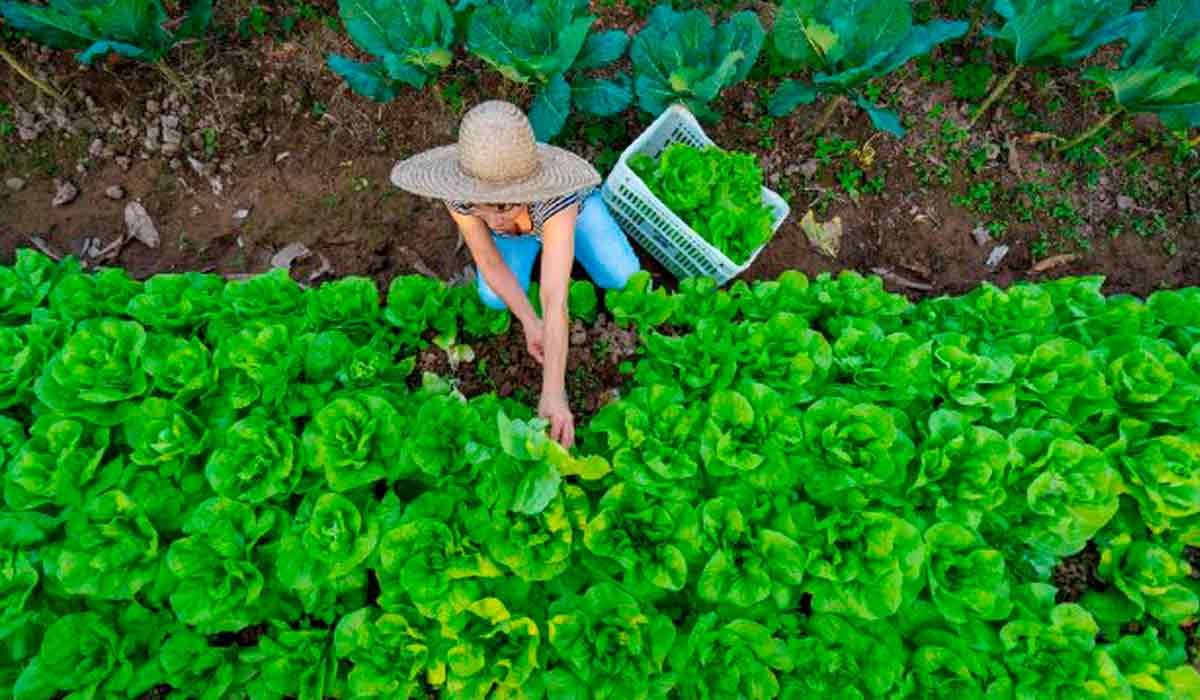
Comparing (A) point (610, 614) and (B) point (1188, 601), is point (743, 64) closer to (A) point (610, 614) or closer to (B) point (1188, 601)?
(A) point (610, 614)

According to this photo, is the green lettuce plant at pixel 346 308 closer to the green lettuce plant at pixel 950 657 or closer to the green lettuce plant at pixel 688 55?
the green lettuce plant at pixel 688 55

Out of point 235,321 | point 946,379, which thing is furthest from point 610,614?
point 235,321

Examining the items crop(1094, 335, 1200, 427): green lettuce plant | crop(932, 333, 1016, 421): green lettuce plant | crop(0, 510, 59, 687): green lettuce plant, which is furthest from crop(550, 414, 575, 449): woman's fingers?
crop(1094, 335, 1200, 427): green lettuce plant

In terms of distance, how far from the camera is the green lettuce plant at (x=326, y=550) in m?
2.11

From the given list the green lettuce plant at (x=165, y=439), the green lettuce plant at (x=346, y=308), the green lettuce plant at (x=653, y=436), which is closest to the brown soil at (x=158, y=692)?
the green lettuce plant at (x=165, y=439)

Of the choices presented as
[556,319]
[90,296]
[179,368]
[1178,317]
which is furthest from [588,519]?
[1178,317]

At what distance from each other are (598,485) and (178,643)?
1.43m

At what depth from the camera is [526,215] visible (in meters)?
2.74

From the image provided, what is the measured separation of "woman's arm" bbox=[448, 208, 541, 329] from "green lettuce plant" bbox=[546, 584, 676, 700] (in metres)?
1.11

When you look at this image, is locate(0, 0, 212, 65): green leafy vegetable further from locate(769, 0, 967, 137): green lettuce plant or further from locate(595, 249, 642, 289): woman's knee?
locate(769, 0, 967, 137): green lettuce plant

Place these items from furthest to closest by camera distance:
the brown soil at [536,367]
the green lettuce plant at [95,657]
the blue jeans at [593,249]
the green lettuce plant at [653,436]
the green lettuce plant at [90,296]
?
the blue jeans at [593,249]
the brown soil at [536,367]
the green lettuce plant at [90,296]
the green lettuce plant at [653,436]
the green lettuce plant at [95,657]

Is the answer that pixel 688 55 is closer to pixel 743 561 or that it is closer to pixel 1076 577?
pixel 743 561

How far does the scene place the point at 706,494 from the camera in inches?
94.3

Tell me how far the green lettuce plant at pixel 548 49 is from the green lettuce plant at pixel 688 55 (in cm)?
14
